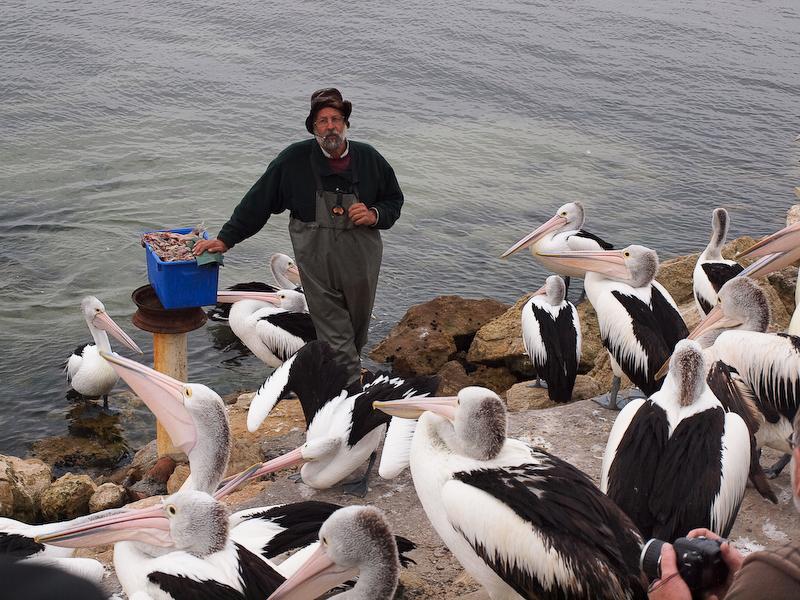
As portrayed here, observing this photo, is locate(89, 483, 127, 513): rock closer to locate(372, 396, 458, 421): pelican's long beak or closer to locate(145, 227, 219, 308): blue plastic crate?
locate(145, 227, 219, 308): blue plastic crate

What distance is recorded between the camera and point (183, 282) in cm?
535

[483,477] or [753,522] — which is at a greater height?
[483,477]

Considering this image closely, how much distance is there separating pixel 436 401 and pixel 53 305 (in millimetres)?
5788

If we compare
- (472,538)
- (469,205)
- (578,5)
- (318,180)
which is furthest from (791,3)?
(472,538)

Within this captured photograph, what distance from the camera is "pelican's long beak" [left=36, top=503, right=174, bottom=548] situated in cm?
345

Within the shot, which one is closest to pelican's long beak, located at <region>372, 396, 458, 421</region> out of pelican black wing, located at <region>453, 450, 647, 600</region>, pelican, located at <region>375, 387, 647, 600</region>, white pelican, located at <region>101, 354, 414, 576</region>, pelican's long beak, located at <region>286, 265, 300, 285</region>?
pelican, located at <region>375, 387, 647, 600</region>

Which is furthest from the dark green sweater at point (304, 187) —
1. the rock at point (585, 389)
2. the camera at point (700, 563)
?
the camera at point (700, 563)

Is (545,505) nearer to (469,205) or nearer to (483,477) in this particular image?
(483,477)

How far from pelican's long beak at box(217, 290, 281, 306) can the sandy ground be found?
6.09ft

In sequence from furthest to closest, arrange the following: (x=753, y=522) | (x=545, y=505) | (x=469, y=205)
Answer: (x=469, y=205)
(x=753, y=522)
(x=545, y=505)

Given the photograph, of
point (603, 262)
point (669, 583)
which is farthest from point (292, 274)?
point (669, 583)

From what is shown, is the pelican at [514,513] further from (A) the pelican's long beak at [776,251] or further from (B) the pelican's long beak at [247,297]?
(B) the pelican's long beak at [247,297]

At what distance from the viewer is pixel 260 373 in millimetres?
7922

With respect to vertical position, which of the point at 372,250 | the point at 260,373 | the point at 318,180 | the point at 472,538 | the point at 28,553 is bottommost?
the point at 260,373
